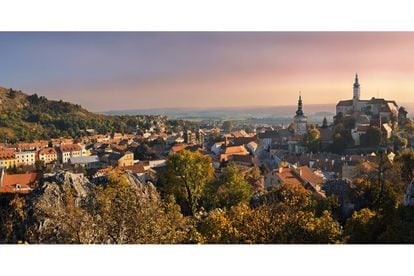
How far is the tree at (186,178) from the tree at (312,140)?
831cm

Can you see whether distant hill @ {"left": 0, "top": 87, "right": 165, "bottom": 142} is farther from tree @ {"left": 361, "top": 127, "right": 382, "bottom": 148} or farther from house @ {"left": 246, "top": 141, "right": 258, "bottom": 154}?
tree @ {"left": 361, "top": 127, "right": 382, "bottom": 148}

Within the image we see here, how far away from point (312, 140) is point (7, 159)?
411 inches

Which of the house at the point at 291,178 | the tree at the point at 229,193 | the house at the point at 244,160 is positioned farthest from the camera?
the house at the point at 244,160

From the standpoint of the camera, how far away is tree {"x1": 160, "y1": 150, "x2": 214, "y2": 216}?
7.76 meters

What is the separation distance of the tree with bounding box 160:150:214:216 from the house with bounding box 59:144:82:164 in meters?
8.63

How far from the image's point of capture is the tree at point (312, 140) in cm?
1554

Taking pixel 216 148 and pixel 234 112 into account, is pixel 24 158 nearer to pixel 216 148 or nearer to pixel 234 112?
pixel 216 148

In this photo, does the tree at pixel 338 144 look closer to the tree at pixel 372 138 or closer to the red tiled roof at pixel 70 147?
the tree at pixel 372 138

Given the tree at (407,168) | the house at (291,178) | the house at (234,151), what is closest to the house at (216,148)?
the house at (234,151)

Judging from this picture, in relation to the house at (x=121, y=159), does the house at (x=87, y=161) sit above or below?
below

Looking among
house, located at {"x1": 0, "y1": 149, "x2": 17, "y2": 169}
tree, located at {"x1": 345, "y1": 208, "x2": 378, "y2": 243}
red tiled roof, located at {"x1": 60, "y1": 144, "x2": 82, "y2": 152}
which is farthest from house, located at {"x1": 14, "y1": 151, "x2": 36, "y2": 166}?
tree, located at {"x1": 345, "y1": 208, "x2": 378, "y2": 243}
